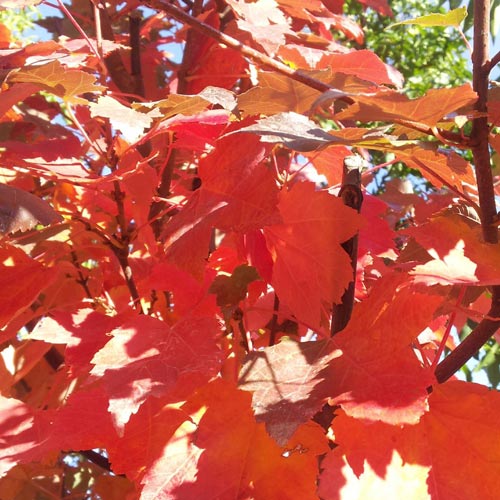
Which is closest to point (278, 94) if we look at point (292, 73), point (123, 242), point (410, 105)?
point (292, 73)

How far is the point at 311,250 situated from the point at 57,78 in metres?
0.28

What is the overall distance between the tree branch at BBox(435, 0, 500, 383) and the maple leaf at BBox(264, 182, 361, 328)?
10 cm

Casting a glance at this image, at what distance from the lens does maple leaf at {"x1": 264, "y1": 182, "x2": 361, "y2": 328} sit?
585 millimetres

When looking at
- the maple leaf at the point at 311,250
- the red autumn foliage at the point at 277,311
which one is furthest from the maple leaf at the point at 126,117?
the maple leaf at the point at 311,250

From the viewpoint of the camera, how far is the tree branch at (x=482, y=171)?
520mm

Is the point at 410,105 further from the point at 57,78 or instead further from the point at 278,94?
the point at 57,78

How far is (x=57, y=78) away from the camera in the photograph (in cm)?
64

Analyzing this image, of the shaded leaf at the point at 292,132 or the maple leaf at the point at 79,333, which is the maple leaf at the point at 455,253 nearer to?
the shaded leaf at the point at 292,132

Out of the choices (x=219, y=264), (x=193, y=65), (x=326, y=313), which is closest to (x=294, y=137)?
(x=326, y=313)

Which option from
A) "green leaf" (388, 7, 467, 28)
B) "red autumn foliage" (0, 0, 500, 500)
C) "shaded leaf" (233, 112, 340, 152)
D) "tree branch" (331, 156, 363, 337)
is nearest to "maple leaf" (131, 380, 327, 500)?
"red autumn foliage" (0, 0, 500, 500)

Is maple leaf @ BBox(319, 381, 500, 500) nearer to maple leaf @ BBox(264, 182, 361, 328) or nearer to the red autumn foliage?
the red autumn foliage

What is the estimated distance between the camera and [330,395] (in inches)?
18.6

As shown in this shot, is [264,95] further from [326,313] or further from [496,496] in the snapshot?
[496,496]

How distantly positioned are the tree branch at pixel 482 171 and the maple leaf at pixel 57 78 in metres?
0.33
